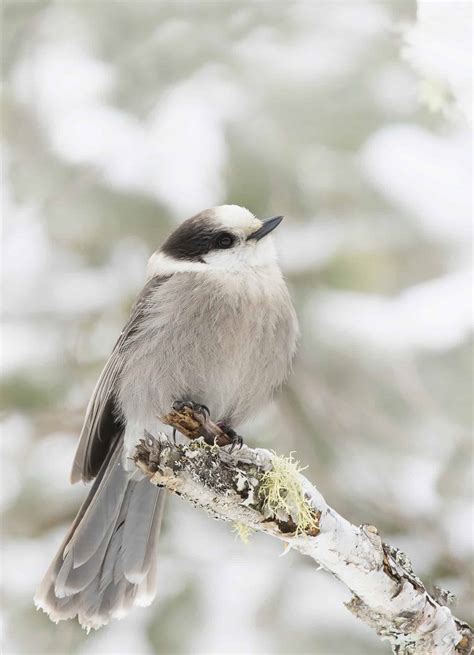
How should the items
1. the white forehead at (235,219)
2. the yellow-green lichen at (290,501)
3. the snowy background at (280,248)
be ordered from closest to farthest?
the yellow-green lichen at (290,501)
the white forehead at (235,219)
the snowy background at (280,248)

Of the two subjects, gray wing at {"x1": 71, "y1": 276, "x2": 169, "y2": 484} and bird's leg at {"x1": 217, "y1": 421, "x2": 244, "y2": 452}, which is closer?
bird's leg at {"x1": 217, "y1": 421, "x2": 244, "y2": 452}

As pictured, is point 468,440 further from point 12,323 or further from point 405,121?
point 12,323

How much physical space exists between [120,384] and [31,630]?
34.1 inches

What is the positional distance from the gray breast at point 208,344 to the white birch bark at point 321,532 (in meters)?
0.33

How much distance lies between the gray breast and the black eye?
0.28 feet

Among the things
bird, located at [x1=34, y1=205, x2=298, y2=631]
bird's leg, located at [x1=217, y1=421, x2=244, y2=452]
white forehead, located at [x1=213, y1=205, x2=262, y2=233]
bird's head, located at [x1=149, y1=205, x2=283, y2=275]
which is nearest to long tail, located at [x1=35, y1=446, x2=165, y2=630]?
bird, located at [x1=34, y1=205, x2=298, y2=631]

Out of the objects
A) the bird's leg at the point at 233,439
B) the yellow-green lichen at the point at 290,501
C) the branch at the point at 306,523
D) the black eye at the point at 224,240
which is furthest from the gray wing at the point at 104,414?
the yellow-green lichen at the point at 290,501

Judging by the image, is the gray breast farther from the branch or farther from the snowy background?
the snowy background

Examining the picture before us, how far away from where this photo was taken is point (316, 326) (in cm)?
259

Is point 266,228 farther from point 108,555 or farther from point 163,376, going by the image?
point 108,555

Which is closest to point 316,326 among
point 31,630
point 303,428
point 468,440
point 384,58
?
point 303,428

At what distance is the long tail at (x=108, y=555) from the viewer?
6.70ft

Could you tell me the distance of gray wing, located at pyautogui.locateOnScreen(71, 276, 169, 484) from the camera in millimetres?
1986

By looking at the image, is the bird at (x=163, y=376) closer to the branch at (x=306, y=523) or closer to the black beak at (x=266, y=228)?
the black beak at (x=266, y=228)
